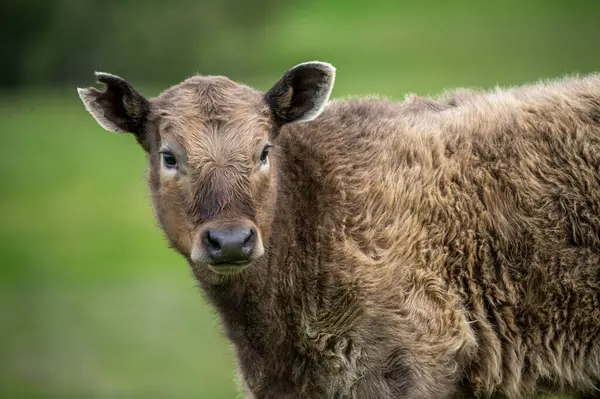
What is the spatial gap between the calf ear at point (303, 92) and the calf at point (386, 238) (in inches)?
0.6

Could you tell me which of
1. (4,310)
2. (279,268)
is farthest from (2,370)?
(279,268)

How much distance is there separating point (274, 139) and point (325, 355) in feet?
5.99

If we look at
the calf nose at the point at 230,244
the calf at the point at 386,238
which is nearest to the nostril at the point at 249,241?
the calf nose at the point at 230,244

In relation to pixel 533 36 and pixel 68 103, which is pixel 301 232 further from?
pixel 533 36

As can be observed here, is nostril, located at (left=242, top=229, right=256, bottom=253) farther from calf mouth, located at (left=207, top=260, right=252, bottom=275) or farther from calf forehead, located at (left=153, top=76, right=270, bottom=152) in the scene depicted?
calf forehead, located at (left=153, top=76, right=270, bottom=152)

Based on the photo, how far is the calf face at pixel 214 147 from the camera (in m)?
7.80

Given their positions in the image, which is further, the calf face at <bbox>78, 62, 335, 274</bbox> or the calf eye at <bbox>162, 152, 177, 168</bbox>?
the calf eye at <bbox>162, 152, 177, 168</bbox>

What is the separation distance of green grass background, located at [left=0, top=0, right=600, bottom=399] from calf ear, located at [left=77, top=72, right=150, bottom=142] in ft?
2.71

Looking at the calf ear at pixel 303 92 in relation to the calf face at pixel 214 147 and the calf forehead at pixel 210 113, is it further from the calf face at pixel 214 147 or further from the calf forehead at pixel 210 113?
the calf forehead at pixel 210 113

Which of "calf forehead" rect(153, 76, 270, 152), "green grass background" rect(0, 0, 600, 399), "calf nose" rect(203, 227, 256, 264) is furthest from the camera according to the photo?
"green grass background" rect(0, 0, 600, 399)

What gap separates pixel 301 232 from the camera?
28.4 ft

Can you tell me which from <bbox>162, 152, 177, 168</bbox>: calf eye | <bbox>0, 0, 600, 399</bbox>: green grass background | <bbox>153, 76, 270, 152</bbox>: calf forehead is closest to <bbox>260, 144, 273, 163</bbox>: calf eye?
<bbox>153, 76, 270, 152</bbox>: calf forehead

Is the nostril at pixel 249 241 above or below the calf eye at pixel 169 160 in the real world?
below

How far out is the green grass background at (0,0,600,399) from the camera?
940 inches
